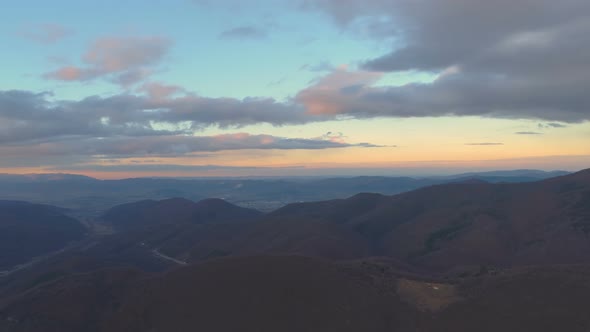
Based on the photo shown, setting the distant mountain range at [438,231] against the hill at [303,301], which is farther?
the distant mountain range at [438,231]

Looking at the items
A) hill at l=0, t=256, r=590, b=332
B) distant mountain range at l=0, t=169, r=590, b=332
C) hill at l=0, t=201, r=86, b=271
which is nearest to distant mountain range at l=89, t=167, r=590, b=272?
distant mountain range at l=0, t=169, r=590, b=332

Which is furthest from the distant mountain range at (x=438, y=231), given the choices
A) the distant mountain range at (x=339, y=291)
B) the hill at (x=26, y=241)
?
the hill at (x=26, y=241)

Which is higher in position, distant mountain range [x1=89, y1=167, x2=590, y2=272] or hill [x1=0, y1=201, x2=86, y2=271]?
distant mountain range [x1=89, y1=167, x2=590, y2=272]

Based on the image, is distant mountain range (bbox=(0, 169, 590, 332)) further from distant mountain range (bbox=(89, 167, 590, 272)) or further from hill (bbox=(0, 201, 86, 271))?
hill (bbox=(0, 201, 86, 271))

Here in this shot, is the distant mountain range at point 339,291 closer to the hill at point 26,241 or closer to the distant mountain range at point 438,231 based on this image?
the distant mountain range at point 438,231

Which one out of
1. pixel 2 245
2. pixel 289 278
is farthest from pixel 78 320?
pixel 2 245

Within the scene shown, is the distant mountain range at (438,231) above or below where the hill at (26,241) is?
above

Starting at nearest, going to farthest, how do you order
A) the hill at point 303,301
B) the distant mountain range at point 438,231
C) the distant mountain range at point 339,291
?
the hill at point 303,301
the distant mountain range at point 339,291
the distant mountain range at point 438,231

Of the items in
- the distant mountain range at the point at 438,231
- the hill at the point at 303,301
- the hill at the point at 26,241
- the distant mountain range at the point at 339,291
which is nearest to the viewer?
the hill at the point at 303,301

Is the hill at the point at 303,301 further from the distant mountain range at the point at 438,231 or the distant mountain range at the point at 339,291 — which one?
the distant mountain range at the point at 438,231

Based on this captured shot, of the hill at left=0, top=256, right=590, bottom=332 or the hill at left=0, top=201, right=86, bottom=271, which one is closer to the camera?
the hill at left=0, top=256, right=590, bottom=332

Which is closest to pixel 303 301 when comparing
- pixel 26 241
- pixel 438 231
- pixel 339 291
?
pixel 339 291

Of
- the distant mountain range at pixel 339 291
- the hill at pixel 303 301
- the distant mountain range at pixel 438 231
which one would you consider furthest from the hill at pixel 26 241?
the hill at pixel 303 301
